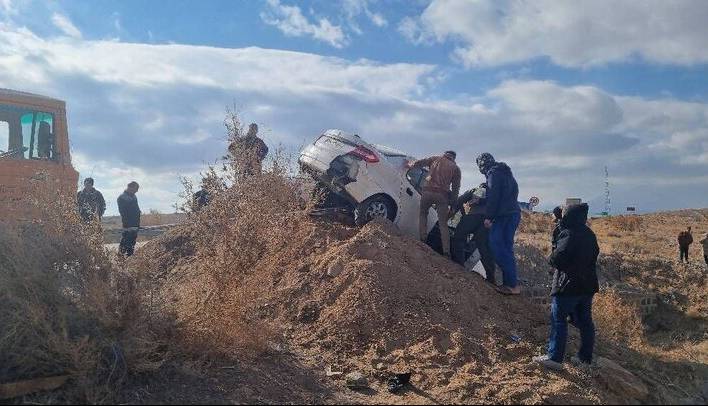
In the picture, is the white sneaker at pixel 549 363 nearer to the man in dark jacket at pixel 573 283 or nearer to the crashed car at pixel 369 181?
the man in dark jacket at pixel 573 283

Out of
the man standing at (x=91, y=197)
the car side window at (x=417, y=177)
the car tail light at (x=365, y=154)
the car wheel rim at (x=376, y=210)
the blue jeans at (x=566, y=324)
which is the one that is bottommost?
the blue jeans at (x=566, y=324)

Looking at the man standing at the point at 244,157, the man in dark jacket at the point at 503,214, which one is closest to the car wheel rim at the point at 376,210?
the man in dark jacket at the point at 503,214

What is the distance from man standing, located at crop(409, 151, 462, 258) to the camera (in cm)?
871

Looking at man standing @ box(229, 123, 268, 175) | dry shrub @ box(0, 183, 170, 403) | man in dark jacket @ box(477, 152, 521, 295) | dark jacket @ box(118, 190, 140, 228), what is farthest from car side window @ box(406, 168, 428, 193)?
dry shrub @ box(0, 183, 170, 403)

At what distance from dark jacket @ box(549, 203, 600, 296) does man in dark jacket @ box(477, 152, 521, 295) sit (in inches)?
77.1

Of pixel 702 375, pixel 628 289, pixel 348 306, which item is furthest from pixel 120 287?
pixel 628 289

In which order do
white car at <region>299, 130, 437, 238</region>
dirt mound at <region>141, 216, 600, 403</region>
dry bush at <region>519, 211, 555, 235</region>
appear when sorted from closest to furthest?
1. dirt mound at <region>141, 216, 600, 403</region>
2. white car at <region>299, 130, 437, 238</region>
3. dry bush at <region>519, 211, 555, 235</region>

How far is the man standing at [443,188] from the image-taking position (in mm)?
8711

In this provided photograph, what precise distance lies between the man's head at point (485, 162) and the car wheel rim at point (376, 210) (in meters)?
1.70

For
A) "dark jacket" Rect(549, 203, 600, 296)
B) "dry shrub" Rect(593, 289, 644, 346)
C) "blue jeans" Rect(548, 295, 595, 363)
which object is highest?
"dark jacket" Rect(549, 203, 600, 296)

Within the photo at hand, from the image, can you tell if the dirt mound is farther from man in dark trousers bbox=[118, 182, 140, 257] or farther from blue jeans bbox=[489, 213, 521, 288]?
man in dark trousers bbox=[118, 182, 140, 257]

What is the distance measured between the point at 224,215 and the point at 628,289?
10.9 metres

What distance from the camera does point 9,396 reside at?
4266 mm

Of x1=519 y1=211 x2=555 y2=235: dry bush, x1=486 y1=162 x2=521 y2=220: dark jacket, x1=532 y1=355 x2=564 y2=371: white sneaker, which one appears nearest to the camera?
x1=532 y1=355 x2=564 y2=371: white sneaker
